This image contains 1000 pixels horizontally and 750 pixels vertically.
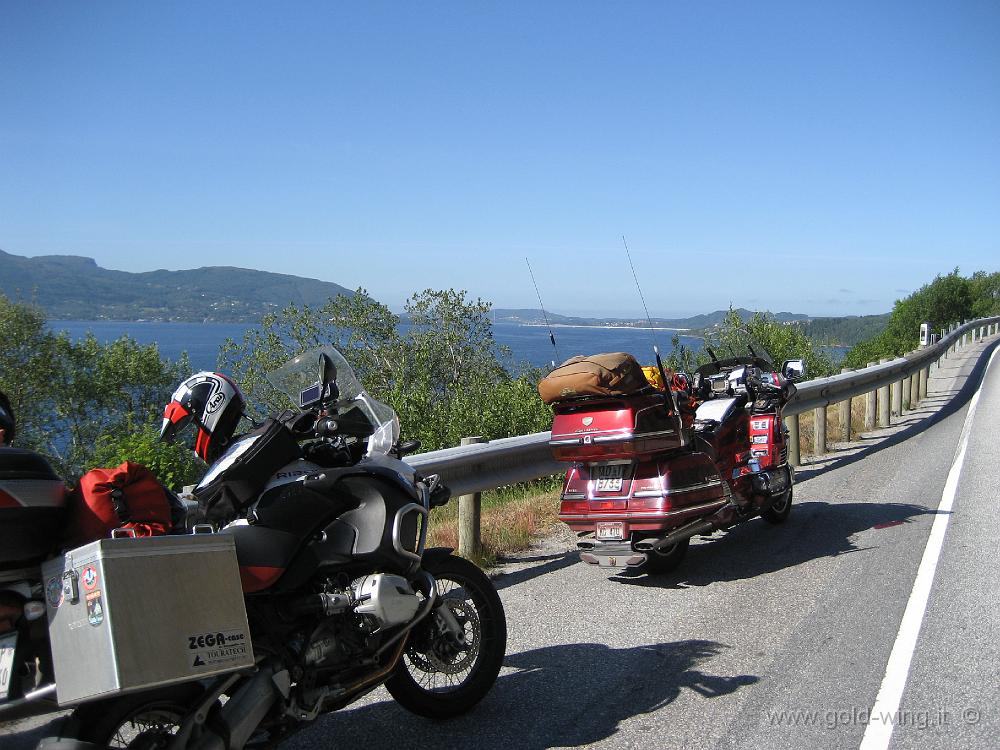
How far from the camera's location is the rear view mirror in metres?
8.76

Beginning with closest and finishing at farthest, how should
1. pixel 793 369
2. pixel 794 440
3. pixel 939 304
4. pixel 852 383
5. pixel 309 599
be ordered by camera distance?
pixel 309 599
pixel 793 369
pixel 794 440
pixel 852 383
pixel 939 304

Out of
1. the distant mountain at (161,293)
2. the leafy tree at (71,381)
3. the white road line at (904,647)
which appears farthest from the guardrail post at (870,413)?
the distant mountain at (161,293)

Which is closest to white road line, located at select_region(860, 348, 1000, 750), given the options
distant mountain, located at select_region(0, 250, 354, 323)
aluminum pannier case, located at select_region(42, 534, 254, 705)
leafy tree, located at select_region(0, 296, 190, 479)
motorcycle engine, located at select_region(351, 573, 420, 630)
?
motorcycle engine, located at select_region(351, 573, 420, 630)

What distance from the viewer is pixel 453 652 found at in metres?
4.14

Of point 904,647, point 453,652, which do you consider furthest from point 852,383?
point 453,652

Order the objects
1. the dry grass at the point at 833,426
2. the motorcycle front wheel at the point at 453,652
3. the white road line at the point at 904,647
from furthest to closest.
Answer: the dry grass at the point at 833,426, the motorcycle front wheel at the point at 453,652, the white road line at the point at 904,647

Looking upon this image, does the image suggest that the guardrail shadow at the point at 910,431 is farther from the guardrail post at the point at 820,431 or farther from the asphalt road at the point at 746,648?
the asphalt road at the point at 746,648

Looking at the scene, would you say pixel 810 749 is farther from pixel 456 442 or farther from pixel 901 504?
pixel 456 442

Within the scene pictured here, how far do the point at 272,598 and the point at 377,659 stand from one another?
0.58 m

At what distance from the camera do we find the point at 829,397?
1338cm

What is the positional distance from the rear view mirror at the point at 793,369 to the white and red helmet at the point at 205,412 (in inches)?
256

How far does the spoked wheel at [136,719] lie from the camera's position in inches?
109

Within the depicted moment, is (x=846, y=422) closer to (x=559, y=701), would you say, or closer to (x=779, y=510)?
(x=779, y=510)

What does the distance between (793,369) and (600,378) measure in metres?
3.38
